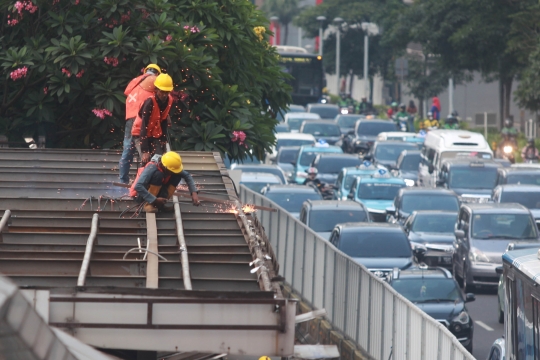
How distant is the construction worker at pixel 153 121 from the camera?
40.2 feet

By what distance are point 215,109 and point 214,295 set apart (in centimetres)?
1011

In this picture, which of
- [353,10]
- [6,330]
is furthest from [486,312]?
[353,10]

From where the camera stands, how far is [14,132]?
56.4 ft

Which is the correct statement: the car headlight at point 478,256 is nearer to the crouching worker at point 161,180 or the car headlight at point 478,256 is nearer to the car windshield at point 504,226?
the car windshield at point 504,226

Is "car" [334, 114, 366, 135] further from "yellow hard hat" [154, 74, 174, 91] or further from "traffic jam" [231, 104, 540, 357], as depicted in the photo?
"yellow hard hat" [154, 74, 174, 91]

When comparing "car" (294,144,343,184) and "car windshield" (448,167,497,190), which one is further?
"car" (294,144,343,184)

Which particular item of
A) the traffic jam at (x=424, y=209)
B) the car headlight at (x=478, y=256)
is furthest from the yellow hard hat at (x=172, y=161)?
the car headlight at (x=478, y=256)

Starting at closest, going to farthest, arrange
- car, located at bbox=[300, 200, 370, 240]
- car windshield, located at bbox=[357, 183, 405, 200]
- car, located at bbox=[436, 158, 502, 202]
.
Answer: car, located at bbox=[300, 200, 370, 240], car windshield, located at bbox=[357, 183, 405, 200], car, located at bbox=[436, 158, 502, 202]

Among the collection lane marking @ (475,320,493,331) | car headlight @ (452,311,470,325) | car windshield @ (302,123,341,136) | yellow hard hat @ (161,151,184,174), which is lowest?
lane marking @ (475,320,493,331)

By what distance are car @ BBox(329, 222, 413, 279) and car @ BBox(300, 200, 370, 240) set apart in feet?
8.14

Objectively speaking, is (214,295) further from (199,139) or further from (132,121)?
(199,139)

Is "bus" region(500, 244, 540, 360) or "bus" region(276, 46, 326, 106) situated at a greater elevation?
"bus" region(276, 46, 326, 106)

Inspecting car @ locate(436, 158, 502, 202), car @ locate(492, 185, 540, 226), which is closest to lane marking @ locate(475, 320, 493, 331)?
car @ locate(492, 185, 540, 226)

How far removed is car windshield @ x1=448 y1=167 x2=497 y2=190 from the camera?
29.3 meters
